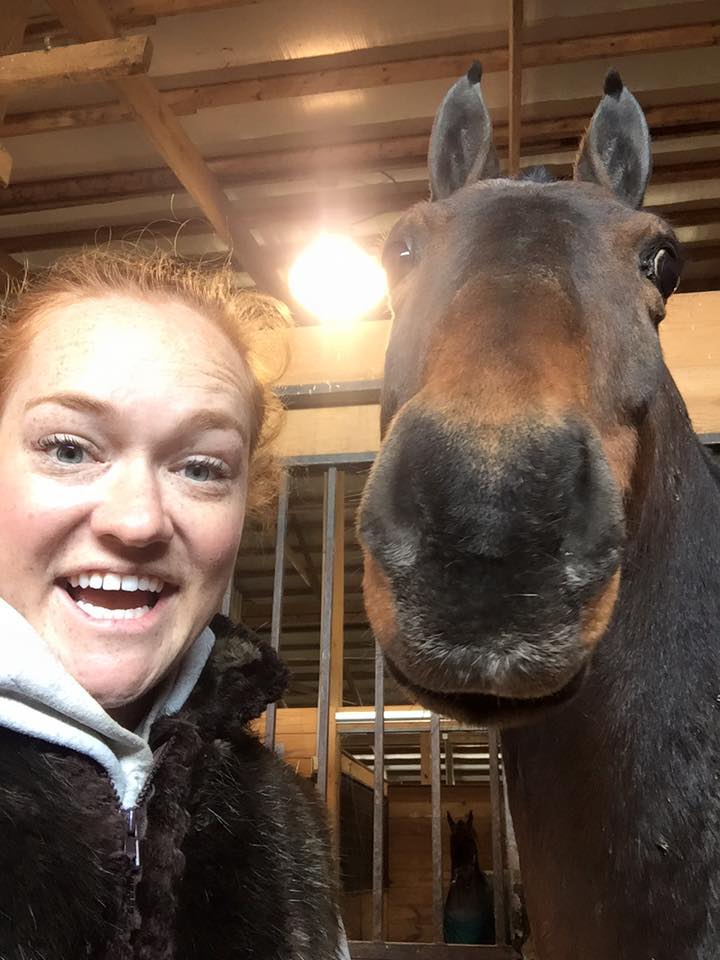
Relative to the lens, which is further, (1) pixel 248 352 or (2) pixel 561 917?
(1) pixel 248 352

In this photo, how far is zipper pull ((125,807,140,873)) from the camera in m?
1.21

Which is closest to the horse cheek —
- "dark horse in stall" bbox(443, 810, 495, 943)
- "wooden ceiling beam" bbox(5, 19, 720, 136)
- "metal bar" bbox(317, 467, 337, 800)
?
"metal bar" bbox(317, 467, 337, 800)

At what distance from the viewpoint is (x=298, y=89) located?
4.41 meters

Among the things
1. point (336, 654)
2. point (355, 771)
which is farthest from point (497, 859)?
point (355, 771)

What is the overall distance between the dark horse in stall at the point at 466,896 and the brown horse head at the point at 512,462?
12.6ft

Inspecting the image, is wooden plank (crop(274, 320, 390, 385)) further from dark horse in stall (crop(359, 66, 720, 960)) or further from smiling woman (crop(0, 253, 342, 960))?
smiling woman (crop(0, 253, 342, 960))

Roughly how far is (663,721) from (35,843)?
3.69ft

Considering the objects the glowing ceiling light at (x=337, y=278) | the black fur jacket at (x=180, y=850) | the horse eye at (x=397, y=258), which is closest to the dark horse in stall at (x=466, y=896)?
the glowing ceiling light at (x=337, y=278)

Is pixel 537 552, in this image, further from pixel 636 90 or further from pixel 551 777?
pixel 636 90

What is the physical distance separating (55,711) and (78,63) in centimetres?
221

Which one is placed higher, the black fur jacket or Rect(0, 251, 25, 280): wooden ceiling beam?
Rect(0, 251, 25, 280): wooden ceiling beam

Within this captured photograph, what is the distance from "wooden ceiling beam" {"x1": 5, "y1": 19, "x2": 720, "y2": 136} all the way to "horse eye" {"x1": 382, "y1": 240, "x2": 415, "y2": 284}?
2.46 meters

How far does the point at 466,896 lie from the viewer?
15.7 ft

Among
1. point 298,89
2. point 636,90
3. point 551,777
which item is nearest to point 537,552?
point 551,777
